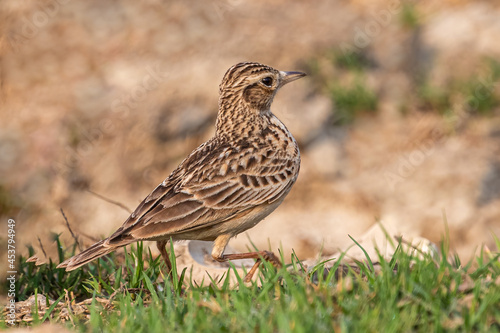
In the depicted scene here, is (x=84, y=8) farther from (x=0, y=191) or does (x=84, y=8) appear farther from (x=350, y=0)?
(x=350, y=0)

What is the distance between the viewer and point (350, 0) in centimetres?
1403

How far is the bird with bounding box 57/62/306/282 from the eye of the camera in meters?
5.25

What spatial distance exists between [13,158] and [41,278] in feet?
18.0

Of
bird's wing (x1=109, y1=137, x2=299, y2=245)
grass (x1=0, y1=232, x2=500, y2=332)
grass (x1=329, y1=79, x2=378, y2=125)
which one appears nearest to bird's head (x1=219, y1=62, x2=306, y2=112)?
bird's wing (x1=109, y1=137, x2=299, y2=245)

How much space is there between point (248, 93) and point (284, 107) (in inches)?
210

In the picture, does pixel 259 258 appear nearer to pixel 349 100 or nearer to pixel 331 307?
pixel 331 307

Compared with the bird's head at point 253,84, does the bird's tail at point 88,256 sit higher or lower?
lower

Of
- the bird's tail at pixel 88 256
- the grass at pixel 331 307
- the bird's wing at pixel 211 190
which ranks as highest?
the bird's wing at pixel 211 190

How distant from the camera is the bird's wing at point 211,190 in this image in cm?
527

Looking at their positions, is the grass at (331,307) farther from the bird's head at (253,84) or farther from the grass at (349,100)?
the grass at (349,100)

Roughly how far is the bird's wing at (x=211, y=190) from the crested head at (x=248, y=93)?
14.7 inches

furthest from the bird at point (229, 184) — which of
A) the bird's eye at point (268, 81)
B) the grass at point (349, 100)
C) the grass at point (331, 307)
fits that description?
the grass at point (349, 100)

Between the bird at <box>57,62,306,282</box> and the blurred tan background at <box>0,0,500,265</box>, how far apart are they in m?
4.30

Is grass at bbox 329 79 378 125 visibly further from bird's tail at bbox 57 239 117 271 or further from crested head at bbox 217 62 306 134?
bird's tail at bbox 57 239 117 271
